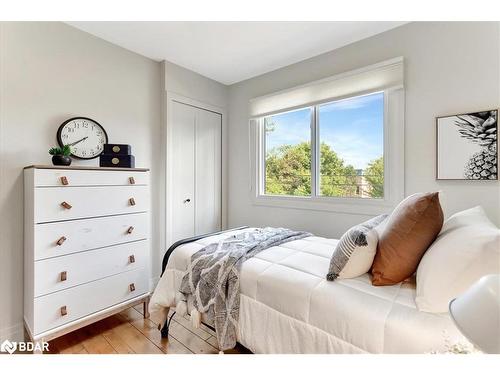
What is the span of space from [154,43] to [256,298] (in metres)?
2.52

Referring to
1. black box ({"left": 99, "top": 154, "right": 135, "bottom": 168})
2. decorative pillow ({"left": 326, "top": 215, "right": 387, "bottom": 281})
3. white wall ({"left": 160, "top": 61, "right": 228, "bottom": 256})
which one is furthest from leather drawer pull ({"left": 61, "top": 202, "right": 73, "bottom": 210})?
decorative pillow ({"left": 326, "top": 215, "right": 387, "bottom": 281})

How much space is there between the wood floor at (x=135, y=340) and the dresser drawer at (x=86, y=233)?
Result: 675 millimetres

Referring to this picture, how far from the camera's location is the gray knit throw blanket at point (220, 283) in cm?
145

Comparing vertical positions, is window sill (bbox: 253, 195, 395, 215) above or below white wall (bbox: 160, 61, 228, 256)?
below

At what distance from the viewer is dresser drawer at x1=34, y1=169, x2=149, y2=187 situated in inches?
66.1

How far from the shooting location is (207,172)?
3375mm

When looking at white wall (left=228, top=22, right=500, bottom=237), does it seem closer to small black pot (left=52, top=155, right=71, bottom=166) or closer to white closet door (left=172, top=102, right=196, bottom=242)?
white closet door (left=172, top=102, right=196, bottom=242)

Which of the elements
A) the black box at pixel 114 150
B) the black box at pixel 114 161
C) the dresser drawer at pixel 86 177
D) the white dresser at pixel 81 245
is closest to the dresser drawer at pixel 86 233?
the white dresser at pixel 81 245

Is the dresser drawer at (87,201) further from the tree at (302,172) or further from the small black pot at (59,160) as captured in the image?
the tree at (302,172)

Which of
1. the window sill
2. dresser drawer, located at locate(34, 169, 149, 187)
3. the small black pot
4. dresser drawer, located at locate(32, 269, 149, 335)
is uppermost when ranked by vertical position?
the small black pot

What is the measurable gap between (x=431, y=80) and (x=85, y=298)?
10.5ft

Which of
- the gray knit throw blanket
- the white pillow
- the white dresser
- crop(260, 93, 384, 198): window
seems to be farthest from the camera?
crop(260, 93, 384, 198): window

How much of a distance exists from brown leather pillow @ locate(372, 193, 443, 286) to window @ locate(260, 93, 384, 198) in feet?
4.19
